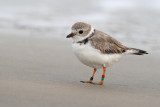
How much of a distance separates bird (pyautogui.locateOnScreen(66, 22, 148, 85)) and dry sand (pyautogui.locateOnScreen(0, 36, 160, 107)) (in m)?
0.44

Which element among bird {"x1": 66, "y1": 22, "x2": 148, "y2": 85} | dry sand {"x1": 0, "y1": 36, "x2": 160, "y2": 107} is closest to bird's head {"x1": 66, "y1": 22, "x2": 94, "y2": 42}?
bird {"x1": 66, "y1": 22, "x2": 148, "y2": 85}

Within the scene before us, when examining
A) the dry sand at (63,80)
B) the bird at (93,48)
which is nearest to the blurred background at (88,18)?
the dry sand at (63,80)

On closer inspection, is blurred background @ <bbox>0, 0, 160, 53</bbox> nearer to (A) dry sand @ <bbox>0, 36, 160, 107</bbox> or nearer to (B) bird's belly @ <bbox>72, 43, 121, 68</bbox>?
(A) dry sand @ <bbox>0, 36, 160, 107</bbox>

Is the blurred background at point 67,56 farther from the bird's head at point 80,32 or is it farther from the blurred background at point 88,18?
the bird's head at point 80,32

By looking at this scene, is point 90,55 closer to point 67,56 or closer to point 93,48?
point 93,48

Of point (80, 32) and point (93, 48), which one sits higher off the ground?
point (80, 32)

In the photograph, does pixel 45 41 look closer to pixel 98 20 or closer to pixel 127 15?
pixel 98 20

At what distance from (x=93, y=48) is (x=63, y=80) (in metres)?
0.84

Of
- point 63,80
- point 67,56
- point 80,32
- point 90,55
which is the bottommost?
point 63,80

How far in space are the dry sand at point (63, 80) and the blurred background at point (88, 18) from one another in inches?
71.9

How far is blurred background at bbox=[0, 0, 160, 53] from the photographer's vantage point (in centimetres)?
1103

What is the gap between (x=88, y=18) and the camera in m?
13.6


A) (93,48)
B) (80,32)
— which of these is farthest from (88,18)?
(93,48)

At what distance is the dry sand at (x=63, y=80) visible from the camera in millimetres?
5031
